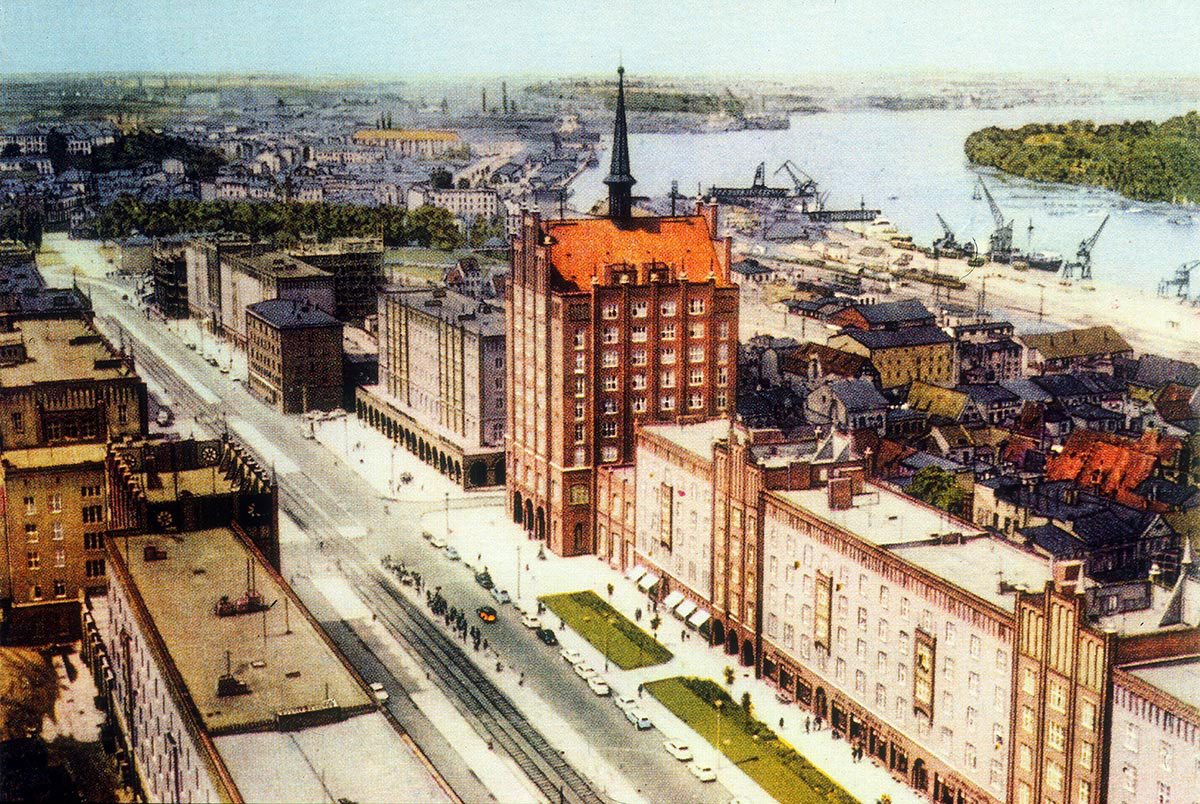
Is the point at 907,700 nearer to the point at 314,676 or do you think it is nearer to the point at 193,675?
the point at 314,676

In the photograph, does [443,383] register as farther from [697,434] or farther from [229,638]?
[229,638]

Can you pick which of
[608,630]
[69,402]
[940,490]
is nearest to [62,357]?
[69,402]

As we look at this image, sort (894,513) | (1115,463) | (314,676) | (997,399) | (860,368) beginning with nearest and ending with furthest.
Result: (314,676)
(894,513)
(1115,463)
(997,399)
(860,368)

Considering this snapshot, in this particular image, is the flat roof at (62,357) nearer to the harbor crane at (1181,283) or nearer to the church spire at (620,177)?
the church spire at (620,177)

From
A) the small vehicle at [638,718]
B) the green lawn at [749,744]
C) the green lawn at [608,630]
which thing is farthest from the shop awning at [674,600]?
the small vehicle at [638,718]

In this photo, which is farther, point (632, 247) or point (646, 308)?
point (632, 247)

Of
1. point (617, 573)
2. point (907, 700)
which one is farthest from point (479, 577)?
point (907, 700)
